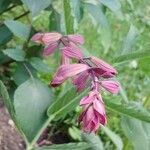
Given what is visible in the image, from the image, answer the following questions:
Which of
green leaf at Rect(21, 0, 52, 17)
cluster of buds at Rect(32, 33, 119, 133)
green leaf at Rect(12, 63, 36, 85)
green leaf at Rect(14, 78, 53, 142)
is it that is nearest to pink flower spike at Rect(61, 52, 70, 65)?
cluster of buds at Rect(32, 33, 119, 133)

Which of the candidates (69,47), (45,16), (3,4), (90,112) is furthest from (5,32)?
(45,16)

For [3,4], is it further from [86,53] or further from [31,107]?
[31,107]

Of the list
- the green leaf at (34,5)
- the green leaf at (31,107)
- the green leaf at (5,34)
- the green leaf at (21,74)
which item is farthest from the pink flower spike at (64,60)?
the green leaf at (5,34)

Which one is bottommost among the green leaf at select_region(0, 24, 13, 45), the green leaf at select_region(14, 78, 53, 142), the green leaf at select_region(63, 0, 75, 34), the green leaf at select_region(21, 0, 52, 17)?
the green leaf at select_region(0, 24, 13, 45)

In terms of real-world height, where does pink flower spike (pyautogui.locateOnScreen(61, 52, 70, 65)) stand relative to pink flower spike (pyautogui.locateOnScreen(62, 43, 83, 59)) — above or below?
below

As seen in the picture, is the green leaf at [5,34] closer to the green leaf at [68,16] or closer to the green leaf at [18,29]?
the green leaf at [18,29]

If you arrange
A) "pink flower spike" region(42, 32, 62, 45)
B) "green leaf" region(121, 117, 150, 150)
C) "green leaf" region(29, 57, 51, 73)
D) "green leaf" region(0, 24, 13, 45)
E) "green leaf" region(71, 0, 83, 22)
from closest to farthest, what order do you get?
"pink flower spike" region(42, 32, 62, 45) → "green leaf" region(121, 117, 150, 150) → "green leaf" region(71, 0, 83, 22) → "green leaf" region(29, 57, 51, 73) → "green leaf" region(0, 24, 13, 45)

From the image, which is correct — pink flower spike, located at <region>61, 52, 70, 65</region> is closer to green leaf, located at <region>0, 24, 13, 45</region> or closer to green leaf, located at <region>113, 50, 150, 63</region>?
green leaf, located at <region>113, 50, 150, 63</region>

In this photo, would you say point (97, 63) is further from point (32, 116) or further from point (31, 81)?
point (31, 81)
